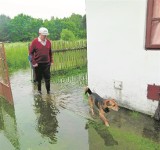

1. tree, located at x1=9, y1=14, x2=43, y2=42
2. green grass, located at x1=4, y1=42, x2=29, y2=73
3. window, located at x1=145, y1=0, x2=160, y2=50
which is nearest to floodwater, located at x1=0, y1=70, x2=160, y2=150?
window, located at x1=145, y1=0, x2=160, y2=50

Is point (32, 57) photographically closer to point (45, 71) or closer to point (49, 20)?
point (45, 71)

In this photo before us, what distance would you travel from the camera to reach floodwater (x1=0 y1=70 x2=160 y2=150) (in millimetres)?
4349

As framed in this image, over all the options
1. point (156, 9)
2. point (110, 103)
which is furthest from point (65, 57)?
point (156, 9)

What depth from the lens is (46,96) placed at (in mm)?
7348

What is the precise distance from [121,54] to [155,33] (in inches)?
38.7

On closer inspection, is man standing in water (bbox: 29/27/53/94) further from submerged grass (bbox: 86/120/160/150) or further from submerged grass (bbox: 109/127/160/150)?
submerged grass (bbox: 109/127/160/150)

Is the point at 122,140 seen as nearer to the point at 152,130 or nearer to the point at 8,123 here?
the point at 152,130

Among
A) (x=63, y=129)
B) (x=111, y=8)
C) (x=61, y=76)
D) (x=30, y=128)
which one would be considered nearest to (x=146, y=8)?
(x=111, y=8)

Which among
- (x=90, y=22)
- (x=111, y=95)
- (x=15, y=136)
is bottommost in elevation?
(x=15, y=136)

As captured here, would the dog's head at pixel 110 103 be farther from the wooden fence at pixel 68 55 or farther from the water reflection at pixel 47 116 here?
the wooden fence at pixel 68 55

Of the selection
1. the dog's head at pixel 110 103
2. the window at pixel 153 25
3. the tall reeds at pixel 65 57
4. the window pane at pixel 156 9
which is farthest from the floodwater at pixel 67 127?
the tall reeds at pixel 65 57

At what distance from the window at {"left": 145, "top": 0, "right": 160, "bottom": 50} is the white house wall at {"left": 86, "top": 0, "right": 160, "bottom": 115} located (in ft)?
0.41

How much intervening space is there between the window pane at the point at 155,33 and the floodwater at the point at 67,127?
169 cm

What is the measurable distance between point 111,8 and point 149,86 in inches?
79.1
